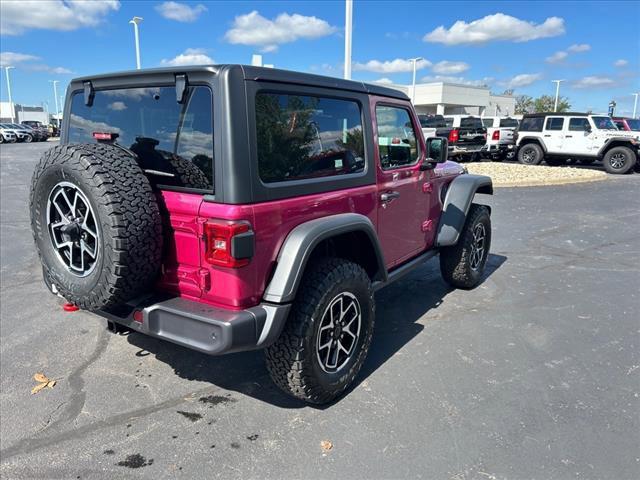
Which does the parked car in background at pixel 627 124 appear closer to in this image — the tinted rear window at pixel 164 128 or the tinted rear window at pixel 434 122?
the tinted rear window at pixel 434 122

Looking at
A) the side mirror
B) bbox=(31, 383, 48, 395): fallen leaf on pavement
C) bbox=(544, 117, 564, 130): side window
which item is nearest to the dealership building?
bbox=(544, 117, 564, 130): side window

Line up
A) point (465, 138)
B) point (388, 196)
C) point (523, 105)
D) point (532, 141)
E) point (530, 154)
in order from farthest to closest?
point (523, 105)
point (465, 138)
point (530, 154)
point (532, 141)
point (388, 196)

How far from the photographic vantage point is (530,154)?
59.3 feet

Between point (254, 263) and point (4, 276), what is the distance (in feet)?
14.3

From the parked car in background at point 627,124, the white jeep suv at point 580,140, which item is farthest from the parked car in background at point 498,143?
the parked car in background at point 627,124

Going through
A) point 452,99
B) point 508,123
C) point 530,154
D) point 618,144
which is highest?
point 452,99

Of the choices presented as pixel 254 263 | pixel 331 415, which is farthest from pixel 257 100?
pixel 331 415

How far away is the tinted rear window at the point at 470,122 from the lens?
19239mm

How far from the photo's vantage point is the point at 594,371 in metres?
3.36

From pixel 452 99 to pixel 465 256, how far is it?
5701 centimetres

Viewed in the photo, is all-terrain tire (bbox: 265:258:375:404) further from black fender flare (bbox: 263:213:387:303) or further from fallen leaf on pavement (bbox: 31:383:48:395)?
fallen leaf on pavement (bbox: 31:383:48:395)

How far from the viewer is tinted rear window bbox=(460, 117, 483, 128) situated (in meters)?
19.2

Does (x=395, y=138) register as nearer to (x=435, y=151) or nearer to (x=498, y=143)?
(x=435, y=151)

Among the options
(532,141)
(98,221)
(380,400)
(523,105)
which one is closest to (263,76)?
(98,221)
